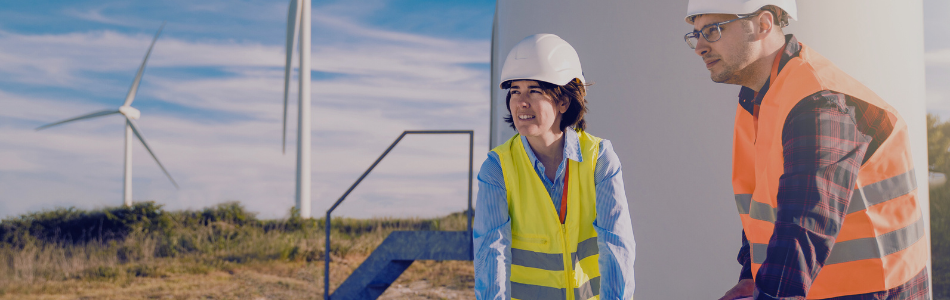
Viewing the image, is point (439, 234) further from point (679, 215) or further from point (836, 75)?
point (836, 75)

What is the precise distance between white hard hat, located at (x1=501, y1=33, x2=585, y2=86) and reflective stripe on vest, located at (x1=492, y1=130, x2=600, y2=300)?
0.26m

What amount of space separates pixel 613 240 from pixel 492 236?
39 centimetres

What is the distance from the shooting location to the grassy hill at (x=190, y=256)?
1061cm

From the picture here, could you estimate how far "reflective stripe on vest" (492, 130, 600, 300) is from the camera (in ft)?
6.22

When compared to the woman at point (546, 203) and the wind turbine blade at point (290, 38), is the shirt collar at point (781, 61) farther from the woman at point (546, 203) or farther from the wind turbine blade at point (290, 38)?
the wind turbine blade at point (290, 38)

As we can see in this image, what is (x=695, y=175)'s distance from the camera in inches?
146

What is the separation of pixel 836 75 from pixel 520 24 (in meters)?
3.88

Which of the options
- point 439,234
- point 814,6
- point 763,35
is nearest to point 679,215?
point 814,6

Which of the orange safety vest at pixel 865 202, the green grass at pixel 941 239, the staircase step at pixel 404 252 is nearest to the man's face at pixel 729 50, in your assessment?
the orange safety vest at pixel 865 202

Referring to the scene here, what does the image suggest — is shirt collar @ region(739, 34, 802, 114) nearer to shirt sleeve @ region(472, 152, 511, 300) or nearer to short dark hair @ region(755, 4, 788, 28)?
short dark hair @ region(755, 4, 788, 28)

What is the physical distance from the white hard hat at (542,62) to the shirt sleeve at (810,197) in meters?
0.87

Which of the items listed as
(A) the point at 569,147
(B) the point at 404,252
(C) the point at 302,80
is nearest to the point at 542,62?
(A) the point at 569,147

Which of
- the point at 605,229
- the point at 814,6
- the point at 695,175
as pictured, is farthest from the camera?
the point at 695,175

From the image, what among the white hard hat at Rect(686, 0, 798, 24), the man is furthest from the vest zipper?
the white hard hat at Rect(686, 0, 798, 24)
